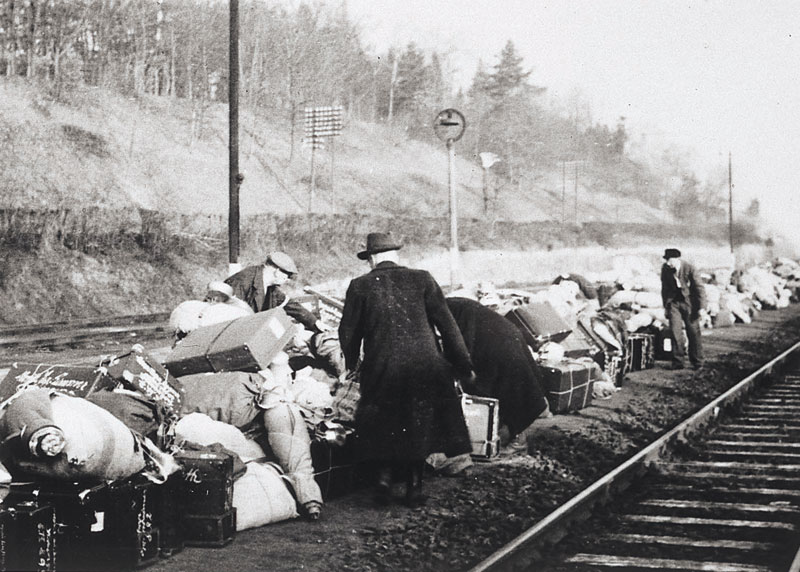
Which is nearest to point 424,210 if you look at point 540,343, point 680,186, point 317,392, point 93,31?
point 93,31

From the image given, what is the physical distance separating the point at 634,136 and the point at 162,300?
8746 centimetres

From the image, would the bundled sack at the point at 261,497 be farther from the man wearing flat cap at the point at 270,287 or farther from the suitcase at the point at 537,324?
the suitcase at the point at 537,324

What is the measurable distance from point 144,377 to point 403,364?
161 centimetres

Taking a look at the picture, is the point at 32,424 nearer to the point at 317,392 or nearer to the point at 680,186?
the point at 317,392

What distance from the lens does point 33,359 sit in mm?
15367

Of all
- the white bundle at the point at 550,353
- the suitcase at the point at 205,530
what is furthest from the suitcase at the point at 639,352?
the suitcase at the point at 205,530

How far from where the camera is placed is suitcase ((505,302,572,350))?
1070cm

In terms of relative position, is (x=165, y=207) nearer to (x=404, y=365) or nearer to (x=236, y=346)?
(x=236, y=346)

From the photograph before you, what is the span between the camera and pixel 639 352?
49.9 feet

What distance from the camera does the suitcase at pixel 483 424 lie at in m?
8.02

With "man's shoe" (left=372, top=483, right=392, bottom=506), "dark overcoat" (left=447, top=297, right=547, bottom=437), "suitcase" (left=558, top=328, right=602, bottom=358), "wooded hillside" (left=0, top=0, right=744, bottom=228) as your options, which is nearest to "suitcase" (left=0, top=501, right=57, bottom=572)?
"man's shoe" (left=372, top=483, right=392, bottom=506)

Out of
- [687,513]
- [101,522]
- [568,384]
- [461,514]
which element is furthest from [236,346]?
[568,384]

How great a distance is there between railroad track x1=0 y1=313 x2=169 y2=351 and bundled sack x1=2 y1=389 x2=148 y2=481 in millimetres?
12080

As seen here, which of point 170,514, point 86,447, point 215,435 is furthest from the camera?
point 215,435
